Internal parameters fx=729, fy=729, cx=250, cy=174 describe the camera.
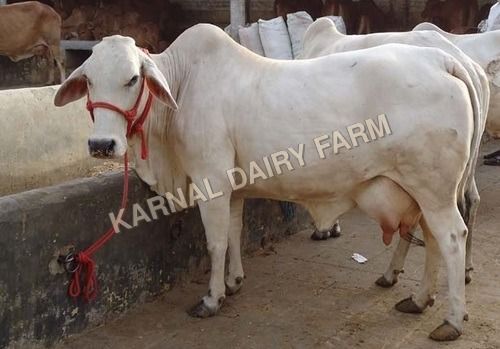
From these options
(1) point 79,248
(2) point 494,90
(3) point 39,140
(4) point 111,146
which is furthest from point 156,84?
(2) point 494,90

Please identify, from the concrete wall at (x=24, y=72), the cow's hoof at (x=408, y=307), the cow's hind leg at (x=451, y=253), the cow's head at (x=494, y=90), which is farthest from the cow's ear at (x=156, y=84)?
the concrete wall at (x=24, y=72)

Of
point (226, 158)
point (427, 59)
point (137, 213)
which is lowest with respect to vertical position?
point (137, 213)

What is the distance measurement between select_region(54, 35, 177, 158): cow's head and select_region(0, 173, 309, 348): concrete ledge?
16.2 inches

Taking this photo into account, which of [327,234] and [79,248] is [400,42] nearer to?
[327,234]

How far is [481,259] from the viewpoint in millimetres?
4918

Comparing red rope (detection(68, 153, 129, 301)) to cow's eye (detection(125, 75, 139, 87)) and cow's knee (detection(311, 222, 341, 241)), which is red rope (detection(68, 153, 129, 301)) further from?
cow's knee (detection(311, 222, 341, 241))

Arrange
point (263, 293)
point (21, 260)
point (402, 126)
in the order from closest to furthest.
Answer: point (21, 260)
point (402, 126)
point (263, 293)

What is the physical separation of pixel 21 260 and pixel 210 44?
155 centimetres

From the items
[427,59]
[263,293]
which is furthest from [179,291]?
[427,59]

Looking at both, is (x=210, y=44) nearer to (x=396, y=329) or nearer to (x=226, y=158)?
(x=226, y=158)

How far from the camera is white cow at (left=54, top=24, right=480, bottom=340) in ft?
11.6

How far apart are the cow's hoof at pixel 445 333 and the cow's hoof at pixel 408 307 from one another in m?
0.30

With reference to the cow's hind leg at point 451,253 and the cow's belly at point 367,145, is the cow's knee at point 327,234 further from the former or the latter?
the cow's hind leg at point 451,253

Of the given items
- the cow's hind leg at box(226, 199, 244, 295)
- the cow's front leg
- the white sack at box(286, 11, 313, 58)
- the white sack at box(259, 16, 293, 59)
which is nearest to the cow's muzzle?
the cow's front leg
